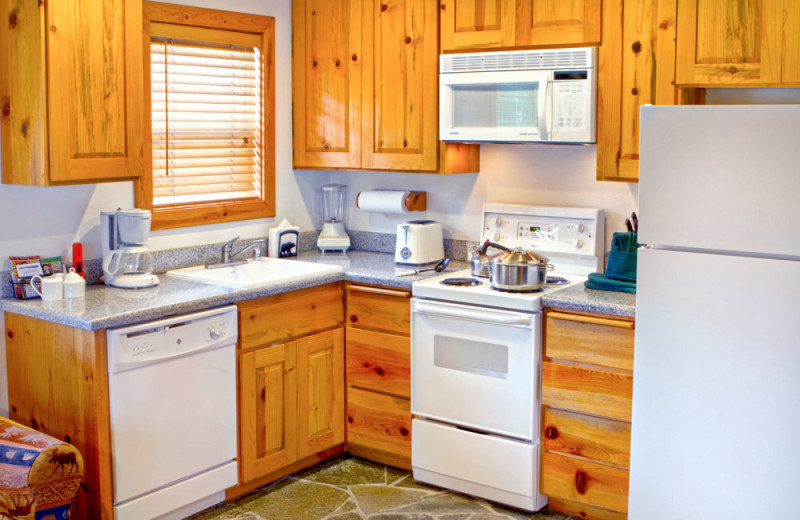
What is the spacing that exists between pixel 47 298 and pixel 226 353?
0.67 m

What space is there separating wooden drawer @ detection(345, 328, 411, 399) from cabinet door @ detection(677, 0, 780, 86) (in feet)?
5.07

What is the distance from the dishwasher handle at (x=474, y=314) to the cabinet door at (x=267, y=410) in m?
0.58

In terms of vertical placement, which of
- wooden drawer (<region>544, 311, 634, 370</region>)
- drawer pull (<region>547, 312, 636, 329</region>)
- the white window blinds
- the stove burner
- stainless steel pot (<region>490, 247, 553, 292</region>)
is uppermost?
the white window blinds

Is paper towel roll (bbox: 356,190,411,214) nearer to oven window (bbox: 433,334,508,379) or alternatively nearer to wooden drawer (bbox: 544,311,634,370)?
oven window (bbox: 433,334,508,379)

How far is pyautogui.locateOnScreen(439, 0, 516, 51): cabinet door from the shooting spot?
370cm

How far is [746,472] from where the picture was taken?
257 centimetres

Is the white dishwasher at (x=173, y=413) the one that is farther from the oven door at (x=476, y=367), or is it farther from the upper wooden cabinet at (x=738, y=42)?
the upper wooden cabinet at (x=738, y=42)

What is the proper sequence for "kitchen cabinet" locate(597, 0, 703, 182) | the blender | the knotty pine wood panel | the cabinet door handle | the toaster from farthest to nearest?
the blender, the toaster, the cabinet door handle, "kitchen cabinet" locate(597, 0, 703, 182), the knotty pine wood panel

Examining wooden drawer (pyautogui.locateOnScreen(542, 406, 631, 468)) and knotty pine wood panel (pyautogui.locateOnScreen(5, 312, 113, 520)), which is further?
wooden drawer (pyautogui.locateOnScreen(542, 406, 631, 468))

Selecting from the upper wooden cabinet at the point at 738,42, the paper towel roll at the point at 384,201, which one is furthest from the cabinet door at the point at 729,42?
the paper towel roll at the point at 384,201

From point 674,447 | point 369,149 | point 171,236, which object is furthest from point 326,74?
point 674,447

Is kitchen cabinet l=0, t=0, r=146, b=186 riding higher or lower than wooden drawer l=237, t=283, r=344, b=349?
higher

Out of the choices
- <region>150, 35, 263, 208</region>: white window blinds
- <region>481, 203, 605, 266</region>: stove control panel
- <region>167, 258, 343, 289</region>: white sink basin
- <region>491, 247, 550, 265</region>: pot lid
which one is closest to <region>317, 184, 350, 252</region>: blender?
<region>167, 258, 343, 289</region>: white sink basin

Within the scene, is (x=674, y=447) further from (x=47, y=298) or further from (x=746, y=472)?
(x=47, y=298)
